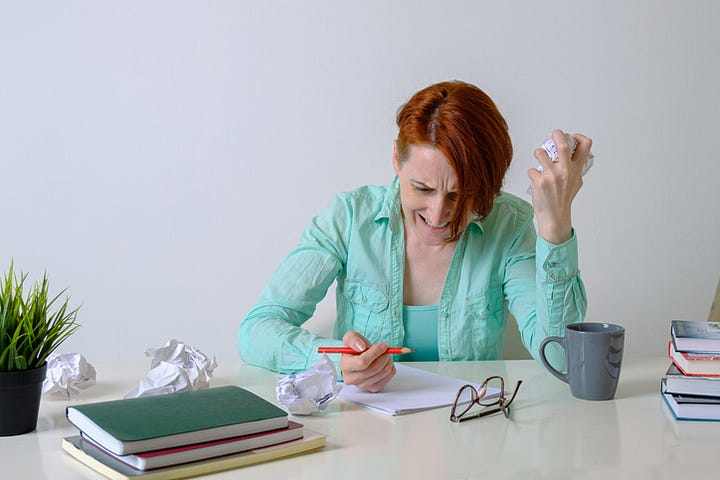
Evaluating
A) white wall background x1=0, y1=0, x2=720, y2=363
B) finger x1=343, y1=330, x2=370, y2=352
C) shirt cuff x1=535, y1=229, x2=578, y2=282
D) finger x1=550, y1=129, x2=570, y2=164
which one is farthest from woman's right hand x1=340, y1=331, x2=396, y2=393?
white wall background x1=0, y1=0, x2=720, y2=363

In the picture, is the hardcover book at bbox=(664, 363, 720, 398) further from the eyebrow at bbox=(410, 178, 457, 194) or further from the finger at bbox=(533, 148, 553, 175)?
the eyebrow at bbox=(410, 178, 457, 194)

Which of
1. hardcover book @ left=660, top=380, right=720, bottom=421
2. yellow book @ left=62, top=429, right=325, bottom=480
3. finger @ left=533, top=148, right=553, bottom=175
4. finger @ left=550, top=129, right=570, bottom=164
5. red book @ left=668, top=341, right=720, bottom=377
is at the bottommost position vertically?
yellow book @ left=62, top=429, right=325, bottom=480

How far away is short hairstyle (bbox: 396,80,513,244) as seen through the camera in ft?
5.74

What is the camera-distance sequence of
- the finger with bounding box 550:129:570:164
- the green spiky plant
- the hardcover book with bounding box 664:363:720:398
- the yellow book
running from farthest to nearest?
the finger with bounding box 550:129:570:164 < the hardcover book with bounding box 664:363:720:398 < the green spiky plant < the yellow book

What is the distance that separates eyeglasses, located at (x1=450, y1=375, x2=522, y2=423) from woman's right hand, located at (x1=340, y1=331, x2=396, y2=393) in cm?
13

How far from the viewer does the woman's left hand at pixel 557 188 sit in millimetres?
1589

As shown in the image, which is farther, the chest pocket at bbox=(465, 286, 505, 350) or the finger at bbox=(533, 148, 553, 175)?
the chest pocket at bbox=(465, 286, 505, 350)

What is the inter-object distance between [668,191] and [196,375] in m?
1.75

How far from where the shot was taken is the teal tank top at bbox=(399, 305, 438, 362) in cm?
192

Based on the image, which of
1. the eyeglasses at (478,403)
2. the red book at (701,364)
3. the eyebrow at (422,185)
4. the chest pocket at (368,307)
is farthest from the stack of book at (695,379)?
the chest pocket at (368,307)

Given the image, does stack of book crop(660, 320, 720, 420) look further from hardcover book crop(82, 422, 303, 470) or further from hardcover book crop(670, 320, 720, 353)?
hardcover book crop(82, 422, 303, 470)

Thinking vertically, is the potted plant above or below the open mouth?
below

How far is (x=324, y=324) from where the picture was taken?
2.25m

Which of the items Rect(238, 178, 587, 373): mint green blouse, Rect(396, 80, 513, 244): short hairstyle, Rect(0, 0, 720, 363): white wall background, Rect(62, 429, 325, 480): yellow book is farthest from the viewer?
Rect(0, 0, 720, 363): white wall background
